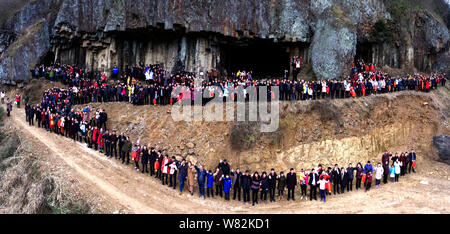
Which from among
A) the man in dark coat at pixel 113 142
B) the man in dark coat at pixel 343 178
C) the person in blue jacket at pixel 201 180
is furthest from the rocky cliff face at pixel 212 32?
the person in blue jacket at pixel 201 180

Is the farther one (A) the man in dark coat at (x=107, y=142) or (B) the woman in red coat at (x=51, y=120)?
(B) the woman in red coat at (x=51, y=120)

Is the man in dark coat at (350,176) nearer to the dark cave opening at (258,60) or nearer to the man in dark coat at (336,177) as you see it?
the man in dark coat at (336,177)

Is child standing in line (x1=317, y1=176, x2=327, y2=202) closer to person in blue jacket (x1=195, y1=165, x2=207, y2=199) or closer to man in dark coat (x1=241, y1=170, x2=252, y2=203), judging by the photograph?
man in dark coat (x1=241, y1=170, x2=252, y2=203)

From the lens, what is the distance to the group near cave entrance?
54.4 feet

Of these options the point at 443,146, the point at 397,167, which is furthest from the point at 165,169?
the point at 443,146

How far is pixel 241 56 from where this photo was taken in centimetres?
3612

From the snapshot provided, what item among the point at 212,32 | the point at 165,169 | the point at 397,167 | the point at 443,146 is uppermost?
the point at 212,32

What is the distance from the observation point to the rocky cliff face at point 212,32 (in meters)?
27.6

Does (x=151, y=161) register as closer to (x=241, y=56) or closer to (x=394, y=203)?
(x=394, y=203)

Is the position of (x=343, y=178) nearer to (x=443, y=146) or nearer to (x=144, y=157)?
(x=144, y=157)

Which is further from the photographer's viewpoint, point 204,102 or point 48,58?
point 48,58

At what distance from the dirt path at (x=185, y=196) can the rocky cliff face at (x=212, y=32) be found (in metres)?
11.9

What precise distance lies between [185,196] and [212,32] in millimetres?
15843

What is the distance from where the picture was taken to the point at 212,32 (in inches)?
1108
